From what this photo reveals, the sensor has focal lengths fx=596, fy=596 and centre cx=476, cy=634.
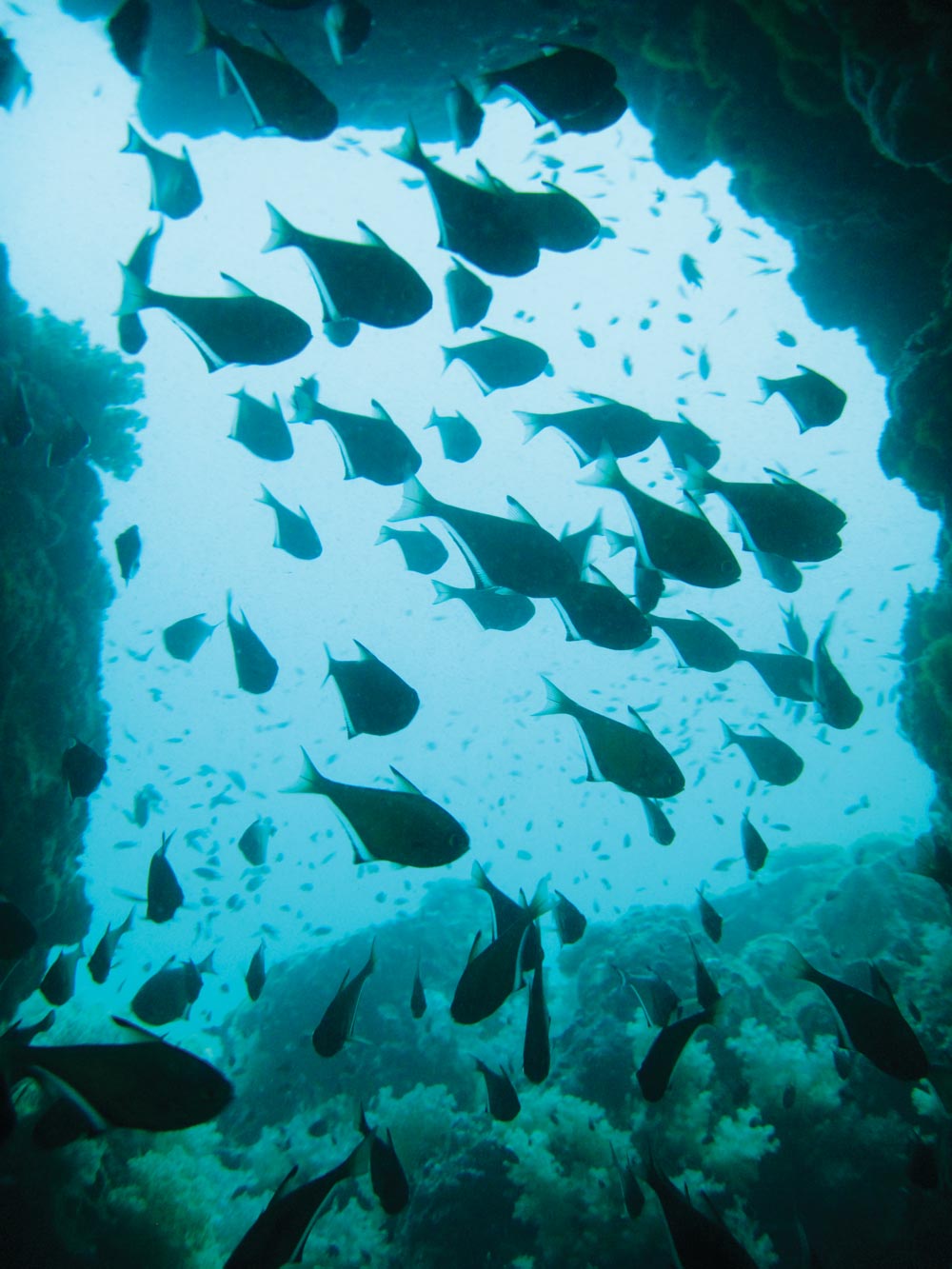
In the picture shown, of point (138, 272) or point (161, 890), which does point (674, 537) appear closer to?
point (138, 272)

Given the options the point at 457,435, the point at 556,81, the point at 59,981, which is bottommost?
the point at 59,981

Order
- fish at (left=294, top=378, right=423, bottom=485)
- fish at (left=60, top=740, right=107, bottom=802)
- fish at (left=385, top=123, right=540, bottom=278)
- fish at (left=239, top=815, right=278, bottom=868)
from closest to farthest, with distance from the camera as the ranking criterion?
1. fish at (left=385, top=123, right=540, bottom=278)
2. fish at (left=294, top=378, right=423, bottom=485)
3. fish at (left=60, top=740, right=107, bottom=802)
4. fish at (left=239, top=815, right=278, bottom=868)

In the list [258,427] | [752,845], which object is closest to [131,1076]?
[258,427]

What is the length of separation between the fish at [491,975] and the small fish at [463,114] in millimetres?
4137

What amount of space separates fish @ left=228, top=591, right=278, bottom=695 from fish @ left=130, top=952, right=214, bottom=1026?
10.5 ft

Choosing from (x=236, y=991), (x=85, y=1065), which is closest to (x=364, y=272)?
(x=85, y=1065)

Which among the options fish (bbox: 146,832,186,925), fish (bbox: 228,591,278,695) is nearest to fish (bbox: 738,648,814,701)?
fish (bbox: 228,591,278,695)

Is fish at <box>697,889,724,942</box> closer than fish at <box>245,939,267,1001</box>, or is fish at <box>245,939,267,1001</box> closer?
fish at <box>697,889,724,942</box>

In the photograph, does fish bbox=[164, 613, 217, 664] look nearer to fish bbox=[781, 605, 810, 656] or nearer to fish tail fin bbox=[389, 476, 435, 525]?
fish tail fin bbox=[389, 476, 435, 525]

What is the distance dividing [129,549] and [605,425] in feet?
13.7

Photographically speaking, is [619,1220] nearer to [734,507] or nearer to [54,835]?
[734,507]

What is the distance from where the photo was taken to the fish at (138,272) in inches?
181

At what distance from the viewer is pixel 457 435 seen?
200 inches

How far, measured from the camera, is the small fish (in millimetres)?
2936
